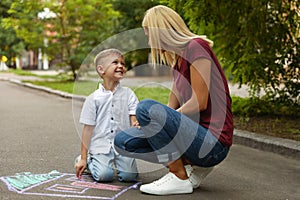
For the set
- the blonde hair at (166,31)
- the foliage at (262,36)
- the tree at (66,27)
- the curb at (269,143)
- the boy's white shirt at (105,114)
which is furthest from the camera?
the tree at (66,27)

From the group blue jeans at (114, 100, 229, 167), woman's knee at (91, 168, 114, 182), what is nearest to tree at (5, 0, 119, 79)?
woman's knee at (91, 168, 114, 182)

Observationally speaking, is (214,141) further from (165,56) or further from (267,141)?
(267,141)

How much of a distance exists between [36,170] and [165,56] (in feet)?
5.98

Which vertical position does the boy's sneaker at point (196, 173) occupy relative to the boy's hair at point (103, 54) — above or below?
below

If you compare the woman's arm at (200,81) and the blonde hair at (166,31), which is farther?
the blonde hair at (166,31)

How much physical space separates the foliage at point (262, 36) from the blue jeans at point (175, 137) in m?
4.47

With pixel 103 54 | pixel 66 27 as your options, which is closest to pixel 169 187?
pixel 103 54

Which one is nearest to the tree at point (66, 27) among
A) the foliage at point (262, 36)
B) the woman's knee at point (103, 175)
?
the foliage at point (262, 36)

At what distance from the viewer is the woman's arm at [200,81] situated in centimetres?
440

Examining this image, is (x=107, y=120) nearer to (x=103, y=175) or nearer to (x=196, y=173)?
(x=103, y=175)

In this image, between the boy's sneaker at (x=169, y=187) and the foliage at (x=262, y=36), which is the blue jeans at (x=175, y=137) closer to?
the boy's sneaker at (x=169, y=187)

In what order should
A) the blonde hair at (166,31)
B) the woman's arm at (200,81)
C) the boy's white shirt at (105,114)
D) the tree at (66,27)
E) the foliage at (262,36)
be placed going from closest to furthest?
the woman's arm at (200,81) < the blonde hair at (166,31) < the boy's white shirt at (105,114) < the foliage at (262,36) < the tree at (66,27)

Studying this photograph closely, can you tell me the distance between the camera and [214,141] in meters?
4.46

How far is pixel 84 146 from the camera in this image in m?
4.95
